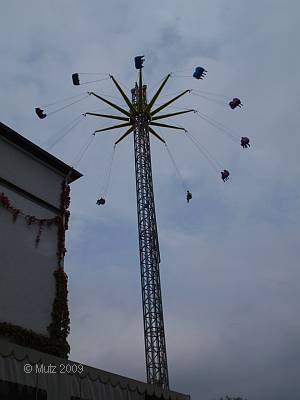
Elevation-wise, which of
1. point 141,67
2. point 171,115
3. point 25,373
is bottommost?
point 25,373

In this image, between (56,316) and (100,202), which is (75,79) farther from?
(56,316)

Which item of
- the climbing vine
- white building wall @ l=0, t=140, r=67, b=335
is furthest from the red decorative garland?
white building wall @ l=0, t=140, r=67, b=335

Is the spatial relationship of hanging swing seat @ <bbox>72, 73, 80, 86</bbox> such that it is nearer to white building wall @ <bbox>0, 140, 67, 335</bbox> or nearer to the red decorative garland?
white building wall @ <bbox>0, 140, 67, 335</bbox>

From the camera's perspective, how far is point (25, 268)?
16.7 m

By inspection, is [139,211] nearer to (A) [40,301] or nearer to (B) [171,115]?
(B) [171,115]

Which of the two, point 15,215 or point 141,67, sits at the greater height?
point 141,67

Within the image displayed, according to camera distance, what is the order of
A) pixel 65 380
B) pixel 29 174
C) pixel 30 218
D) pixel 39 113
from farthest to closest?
pixel 39 113 < pixel 29 174 < pixel 30 218 < pixel 65 380

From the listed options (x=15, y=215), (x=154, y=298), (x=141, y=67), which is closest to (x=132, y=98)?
(x=141, y=67)

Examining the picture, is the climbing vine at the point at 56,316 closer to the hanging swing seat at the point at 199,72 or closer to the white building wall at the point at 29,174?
A: the white building wall at the point at 29,174

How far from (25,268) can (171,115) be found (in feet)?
71.8

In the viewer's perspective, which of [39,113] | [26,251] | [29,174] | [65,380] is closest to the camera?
[65,380]

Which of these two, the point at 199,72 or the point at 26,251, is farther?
the point at 199,72

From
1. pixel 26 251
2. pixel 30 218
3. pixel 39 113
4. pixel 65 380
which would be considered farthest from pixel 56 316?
pixel 39 113

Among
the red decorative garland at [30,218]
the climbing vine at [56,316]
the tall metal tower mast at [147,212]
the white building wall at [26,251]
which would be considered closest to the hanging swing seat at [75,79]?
the tall metal tower mast at [147,212]
